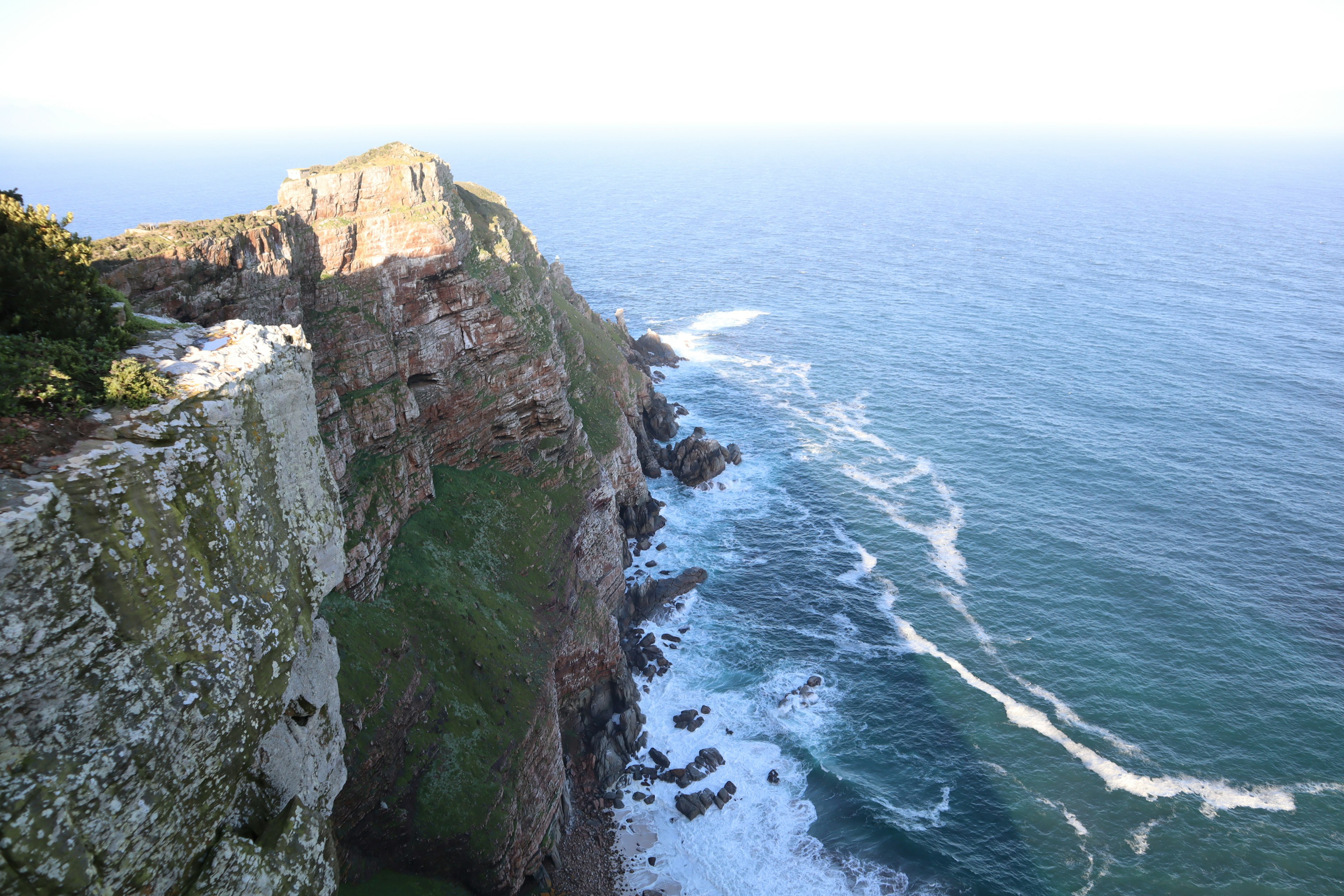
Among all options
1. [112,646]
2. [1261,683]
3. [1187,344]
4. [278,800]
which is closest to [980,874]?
[1261,683]

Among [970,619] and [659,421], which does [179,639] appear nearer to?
[970,619]

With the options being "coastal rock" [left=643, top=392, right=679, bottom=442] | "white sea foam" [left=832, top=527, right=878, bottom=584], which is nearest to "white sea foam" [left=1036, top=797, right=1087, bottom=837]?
"white sea foam" [left=832, top=527, right=878, bottom=584]

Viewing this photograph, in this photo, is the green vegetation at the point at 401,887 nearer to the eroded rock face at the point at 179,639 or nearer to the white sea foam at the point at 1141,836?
the eroded rock face at the point at 179,639

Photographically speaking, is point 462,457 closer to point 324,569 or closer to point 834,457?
point 324,569

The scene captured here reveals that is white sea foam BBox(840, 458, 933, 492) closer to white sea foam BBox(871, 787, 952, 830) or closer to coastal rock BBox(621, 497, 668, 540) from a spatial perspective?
coastal rock BBox(621, 497, 668, 540)

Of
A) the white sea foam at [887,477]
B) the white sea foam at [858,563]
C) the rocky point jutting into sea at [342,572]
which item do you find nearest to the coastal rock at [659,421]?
the rocky point jutting into sea at [342,572]

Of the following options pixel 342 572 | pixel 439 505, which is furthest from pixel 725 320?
pixel 342 572

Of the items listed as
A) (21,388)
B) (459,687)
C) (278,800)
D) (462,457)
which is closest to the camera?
(21,388)
